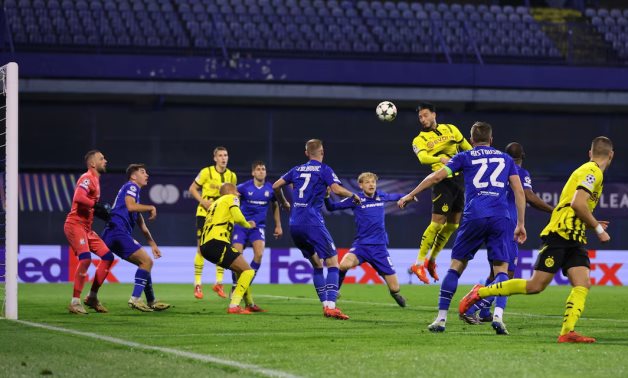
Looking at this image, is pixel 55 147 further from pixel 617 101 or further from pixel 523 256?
pixel 617 101

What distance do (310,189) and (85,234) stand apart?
3.04 metres

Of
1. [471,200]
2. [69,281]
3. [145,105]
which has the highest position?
[145,105]

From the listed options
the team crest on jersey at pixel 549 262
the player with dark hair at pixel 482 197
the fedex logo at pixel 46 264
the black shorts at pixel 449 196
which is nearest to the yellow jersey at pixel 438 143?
the black shorts at pixel 449 196

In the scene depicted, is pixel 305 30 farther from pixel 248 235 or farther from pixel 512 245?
pixel 512 245

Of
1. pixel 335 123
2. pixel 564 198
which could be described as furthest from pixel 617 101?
pixel 564 198

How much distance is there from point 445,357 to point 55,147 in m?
21.4

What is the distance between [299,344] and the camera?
Result: 9414mm

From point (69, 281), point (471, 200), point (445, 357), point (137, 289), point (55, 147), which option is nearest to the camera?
point (445, 357)

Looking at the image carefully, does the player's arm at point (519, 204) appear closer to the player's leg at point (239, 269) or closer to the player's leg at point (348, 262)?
the player's leg at point (239, 269)

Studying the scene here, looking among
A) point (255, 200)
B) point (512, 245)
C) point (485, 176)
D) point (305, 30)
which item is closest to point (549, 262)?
point (485, 176)

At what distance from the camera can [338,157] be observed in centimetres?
2897

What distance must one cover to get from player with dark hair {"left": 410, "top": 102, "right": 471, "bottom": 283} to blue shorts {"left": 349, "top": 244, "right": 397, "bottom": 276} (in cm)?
155

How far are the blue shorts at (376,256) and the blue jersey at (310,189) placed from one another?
275 cm

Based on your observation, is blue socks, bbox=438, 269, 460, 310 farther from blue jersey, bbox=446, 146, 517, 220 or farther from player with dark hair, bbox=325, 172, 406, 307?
player with dark hair, bbox=325, 172, 406, 307
